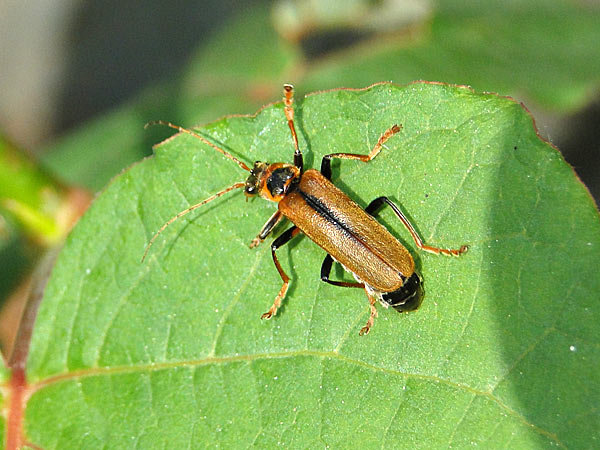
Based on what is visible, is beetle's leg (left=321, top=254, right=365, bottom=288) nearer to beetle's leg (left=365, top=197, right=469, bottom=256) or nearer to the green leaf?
the green leaf

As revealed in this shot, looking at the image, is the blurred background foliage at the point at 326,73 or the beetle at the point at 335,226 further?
the blurred background foliage at the point at 326,73

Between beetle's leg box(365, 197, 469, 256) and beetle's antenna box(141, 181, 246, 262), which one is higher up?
beetle's antenna box(141, 181, 246, 262)

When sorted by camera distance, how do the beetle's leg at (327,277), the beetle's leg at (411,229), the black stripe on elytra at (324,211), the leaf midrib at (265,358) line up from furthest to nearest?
the black stripe on elytra at (324,211) → the beetle's leg at (327,277) → the beetle's leg at (411,229) → the leaf midrib at (265,358)

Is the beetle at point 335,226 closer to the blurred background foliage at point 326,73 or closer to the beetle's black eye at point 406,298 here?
the beetle's black eye at point 406,298

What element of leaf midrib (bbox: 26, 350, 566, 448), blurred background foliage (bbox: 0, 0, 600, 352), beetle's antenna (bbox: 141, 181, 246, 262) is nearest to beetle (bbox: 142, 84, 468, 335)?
beetle's antenna (bbox: 141, 181, 246, 262)

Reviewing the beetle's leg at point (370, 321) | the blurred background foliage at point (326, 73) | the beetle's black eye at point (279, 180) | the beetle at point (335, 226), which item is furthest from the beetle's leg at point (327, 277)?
the blurred background foliage at point (326, 73)

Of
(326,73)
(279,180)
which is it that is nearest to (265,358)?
(279,180)
